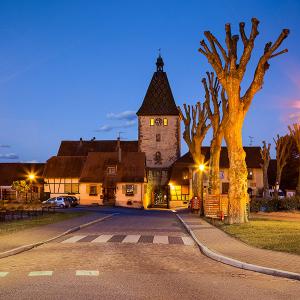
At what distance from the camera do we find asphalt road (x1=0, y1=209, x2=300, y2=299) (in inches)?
371

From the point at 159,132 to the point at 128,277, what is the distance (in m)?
78.6

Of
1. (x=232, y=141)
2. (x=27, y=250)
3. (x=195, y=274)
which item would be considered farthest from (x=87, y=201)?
(x=195, y=274)

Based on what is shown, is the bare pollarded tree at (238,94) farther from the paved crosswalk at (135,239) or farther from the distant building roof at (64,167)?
the distant building roof at (64,167)

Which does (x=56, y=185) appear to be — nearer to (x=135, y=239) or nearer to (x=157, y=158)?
(x=157, y=158)

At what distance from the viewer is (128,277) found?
1107 cm

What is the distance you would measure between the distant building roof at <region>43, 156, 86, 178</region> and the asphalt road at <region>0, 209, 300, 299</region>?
201 feet

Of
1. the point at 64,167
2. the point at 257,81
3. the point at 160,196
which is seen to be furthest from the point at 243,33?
the point at 160,196

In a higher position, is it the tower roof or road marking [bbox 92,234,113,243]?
the tower roof

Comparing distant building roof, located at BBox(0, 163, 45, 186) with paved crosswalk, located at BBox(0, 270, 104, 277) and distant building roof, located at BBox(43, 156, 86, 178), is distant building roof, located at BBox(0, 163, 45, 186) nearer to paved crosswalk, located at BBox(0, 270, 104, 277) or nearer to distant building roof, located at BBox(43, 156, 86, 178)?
distant building roof, located at BBox(43, 156, 86, 178)

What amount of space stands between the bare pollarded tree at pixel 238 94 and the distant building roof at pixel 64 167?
53373 mm

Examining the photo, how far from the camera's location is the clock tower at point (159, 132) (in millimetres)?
87938

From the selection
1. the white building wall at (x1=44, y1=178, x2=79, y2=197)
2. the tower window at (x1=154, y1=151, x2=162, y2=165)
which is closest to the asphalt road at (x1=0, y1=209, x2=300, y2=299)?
the white building wall at (x1=44, y1=178, x2=79, y2=197)

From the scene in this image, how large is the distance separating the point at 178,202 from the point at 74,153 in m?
22.3

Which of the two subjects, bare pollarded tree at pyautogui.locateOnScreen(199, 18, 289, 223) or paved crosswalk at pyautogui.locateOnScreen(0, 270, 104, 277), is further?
bare pollarded tree at pyautogui.locateOnScreen(199, 18, 289, 223)
